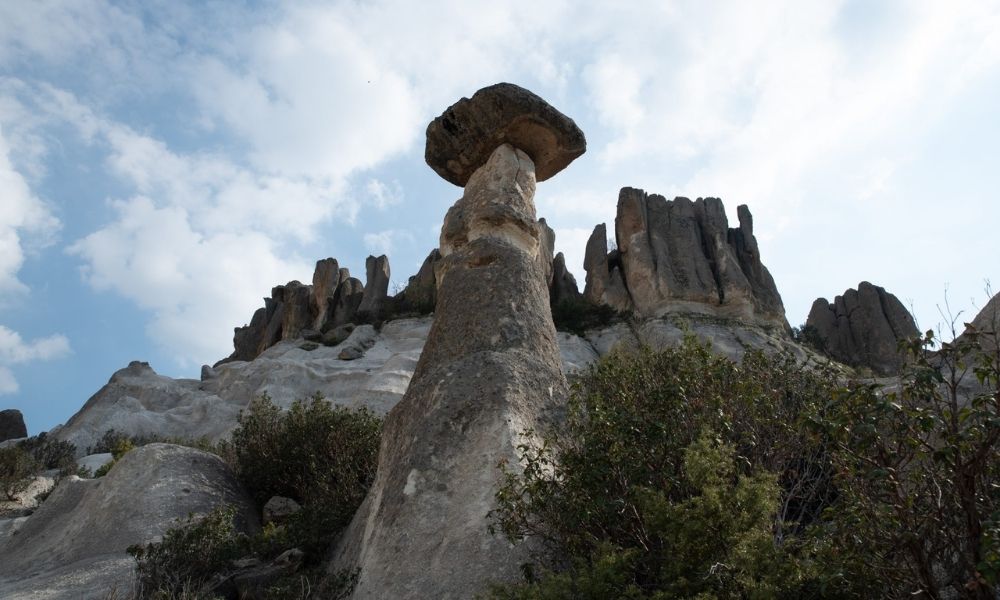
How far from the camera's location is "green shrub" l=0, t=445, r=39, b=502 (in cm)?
1124

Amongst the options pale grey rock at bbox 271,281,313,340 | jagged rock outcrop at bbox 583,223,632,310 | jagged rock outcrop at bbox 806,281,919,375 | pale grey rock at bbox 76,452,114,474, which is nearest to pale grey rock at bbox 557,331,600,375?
jagged rock outcrop at bbox 583,223,632,310

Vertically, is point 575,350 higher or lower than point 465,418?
higher

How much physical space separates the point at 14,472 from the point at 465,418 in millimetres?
9811

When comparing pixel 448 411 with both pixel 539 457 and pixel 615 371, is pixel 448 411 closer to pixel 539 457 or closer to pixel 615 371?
pixel 539 457

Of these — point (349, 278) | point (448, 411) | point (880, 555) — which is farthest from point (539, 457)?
point (349, 278)

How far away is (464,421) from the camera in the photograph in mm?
5281

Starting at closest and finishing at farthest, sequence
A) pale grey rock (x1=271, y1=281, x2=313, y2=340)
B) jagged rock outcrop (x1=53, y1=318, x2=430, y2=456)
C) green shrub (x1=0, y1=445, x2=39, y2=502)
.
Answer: green shrub (x1=0, y1=445, x2=39, y2=502) < jagged rock outcrop (x1=53, y1=318, x2=430, y2=456) < pale grey rock (x1=271, y1=281, x2=313, y2=340)

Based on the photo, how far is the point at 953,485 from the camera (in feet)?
10.3

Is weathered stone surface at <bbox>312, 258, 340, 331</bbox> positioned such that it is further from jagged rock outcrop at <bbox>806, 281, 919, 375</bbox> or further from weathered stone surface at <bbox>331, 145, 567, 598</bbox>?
weathered stone surface at <bbox>331, 145, 567, 598</bbox>

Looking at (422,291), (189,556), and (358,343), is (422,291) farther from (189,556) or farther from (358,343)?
(189,556)

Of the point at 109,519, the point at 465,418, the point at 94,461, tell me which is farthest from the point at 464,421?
the point at 94,461

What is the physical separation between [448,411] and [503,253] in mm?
2097

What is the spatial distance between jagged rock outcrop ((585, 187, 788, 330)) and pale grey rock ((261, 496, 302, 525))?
633 inches

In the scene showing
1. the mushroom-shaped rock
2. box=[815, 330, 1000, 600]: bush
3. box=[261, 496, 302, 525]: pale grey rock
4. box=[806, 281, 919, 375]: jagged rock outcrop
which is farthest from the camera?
box=[806, 281, 919, 375]: jagged rock outcrop
